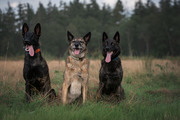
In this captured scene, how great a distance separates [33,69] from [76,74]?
3.37ft

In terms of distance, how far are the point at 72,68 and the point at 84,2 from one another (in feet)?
151

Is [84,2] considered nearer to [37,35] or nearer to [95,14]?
[95,14]

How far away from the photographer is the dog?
4.04 metres

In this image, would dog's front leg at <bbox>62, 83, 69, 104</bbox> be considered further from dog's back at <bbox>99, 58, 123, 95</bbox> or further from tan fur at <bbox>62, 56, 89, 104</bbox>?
dog's back at <bbox>99, 58, 123, 95</bbox>

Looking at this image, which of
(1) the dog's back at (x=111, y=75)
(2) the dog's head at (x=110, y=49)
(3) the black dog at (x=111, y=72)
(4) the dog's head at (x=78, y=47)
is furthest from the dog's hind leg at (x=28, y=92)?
(2) the dog's head at (x=110, y=49)

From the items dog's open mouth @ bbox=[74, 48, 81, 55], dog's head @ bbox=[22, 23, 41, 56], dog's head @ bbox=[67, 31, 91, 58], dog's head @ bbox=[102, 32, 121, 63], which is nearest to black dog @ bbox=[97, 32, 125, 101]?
dog's head @ bbox=[102, 32, 121, 63]

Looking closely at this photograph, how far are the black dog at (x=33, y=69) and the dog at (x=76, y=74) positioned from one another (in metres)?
0.48

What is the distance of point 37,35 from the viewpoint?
4211 mm

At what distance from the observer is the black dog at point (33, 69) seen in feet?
13.2

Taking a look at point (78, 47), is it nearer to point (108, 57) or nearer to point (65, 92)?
point (108, 57)

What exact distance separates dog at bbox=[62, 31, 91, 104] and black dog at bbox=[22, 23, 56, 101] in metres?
0.48

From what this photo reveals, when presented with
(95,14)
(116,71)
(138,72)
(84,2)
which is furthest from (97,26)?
(116,71)

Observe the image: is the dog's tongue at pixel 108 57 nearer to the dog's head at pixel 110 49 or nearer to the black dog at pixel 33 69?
the dog's head at pixel 110 49

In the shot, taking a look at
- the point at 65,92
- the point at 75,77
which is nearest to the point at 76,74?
the point at 75,77
